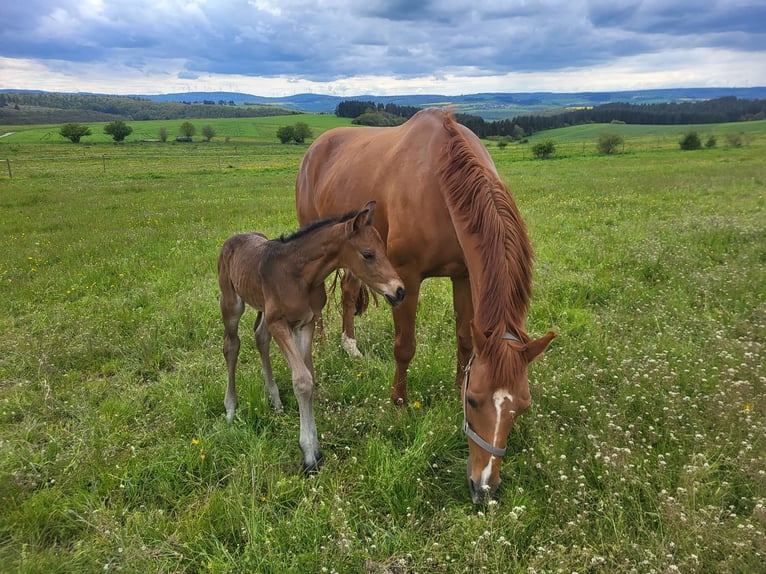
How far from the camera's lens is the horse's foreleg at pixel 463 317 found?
14.2ft

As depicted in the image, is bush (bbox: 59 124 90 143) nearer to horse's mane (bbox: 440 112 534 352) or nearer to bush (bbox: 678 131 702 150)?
bush (bbox: 678 131 702 150)

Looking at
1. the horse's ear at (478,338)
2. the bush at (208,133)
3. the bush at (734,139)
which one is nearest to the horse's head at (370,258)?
the horse's ear at (478,338)

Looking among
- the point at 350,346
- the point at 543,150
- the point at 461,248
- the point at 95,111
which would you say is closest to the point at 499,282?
the point at 461,248

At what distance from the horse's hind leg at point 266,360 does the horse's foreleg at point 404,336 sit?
1069mm

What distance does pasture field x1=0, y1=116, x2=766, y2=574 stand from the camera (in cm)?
265

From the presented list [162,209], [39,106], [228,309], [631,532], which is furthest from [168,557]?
[39,106]

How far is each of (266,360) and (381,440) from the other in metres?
1.31

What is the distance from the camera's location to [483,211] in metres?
3.31

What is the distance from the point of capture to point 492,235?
3164 millimetres

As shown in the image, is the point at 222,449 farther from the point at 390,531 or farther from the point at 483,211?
the point at 483,211

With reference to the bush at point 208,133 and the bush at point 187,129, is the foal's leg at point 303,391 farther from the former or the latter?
the bush at point 187,129

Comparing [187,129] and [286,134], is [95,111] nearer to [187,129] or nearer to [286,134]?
[187,129]

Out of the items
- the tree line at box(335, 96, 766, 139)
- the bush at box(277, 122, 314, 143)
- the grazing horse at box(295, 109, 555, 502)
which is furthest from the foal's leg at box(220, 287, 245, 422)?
the tree line at box(335, 96, 766, 139)

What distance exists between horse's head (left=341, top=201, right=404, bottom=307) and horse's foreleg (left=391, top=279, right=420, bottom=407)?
0.79 m
